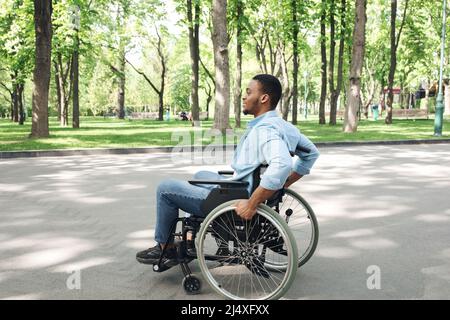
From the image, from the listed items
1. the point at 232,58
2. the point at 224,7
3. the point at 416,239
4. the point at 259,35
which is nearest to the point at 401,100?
the point at 232,58

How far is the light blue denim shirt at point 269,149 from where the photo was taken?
117 inches

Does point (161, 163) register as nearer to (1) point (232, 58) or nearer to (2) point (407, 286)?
(2) point (407, 286)

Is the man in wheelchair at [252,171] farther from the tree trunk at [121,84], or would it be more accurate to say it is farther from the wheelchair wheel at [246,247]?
the tree trunk at [121,84]

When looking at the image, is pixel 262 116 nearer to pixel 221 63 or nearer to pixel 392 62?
pixel 221 63

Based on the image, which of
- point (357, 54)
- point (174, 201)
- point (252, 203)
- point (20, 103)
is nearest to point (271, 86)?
point (252, 203)

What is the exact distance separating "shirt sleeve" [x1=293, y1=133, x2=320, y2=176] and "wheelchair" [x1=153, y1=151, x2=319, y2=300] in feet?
1.18

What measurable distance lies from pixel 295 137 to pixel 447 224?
2909mm

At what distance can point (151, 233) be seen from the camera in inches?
196

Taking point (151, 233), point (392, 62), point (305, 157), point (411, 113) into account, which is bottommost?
point (151, 233)

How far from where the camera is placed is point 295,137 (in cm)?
344

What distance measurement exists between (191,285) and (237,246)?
1.43ft

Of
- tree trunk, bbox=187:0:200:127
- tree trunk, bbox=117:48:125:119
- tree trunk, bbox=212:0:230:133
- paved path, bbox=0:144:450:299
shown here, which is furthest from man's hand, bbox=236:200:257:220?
tree trunk, bbox=117:48:125:119

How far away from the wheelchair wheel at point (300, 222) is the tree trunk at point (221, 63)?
13.5 metres

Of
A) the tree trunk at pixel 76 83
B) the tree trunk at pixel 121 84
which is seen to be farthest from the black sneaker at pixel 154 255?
the tree trunk at pixel 121 84
